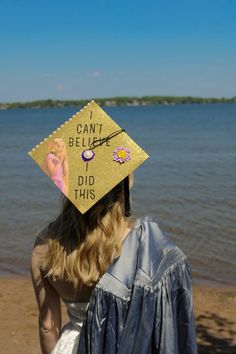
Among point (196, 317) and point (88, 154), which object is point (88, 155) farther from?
point (196, 317)

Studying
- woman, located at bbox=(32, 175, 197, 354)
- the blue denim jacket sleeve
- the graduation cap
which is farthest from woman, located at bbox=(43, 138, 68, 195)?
the blue denim jacket sleeve

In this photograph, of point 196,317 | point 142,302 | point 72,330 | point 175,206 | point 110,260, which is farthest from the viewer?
point 175,206

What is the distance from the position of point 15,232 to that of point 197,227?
371 cm

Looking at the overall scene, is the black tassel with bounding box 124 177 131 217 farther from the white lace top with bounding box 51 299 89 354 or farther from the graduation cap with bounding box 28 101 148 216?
the white lace top with bounding box 51 299 89 354

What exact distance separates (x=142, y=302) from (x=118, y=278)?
0.42 ft

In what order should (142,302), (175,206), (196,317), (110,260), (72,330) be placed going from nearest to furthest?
1. (142,302)
2. (110,260)
3. (72,330)
4. (196,317)
5. (175,206)

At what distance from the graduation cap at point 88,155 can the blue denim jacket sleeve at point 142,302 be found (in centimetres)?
23

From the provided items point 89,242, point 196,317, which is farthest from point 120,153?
point 196,317

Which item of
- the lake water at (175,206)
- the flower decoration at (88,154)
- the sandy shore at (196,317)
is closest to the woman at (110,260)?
the flower decoration at (88,154)

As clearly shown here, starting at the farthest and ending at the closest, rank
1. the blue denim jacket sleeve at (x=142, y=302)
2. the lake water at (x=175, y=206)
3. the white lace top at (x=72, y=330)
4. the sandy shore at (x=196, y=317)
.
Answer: the lake water at (x=175, y=206), the sandy shore at (x=196, y=317), the white lace top at (x=72, y=330), the blue denim jacket sleeve at (x=142, y=302)

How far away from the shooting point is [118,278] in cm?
202

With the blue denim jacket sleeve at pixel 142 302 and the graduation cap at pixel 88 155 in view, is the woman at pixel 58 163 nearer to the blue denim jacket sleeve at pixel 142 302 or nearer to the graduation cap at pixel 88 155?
the graduation cap at pixel 88 155

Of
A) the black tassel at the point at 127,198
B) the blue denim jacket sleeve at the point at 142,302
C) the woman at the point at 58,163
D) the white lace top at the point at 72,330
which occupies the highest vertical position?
the woman at the point at 58,163

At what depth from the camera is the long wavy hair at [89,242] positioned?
2.11 metres
